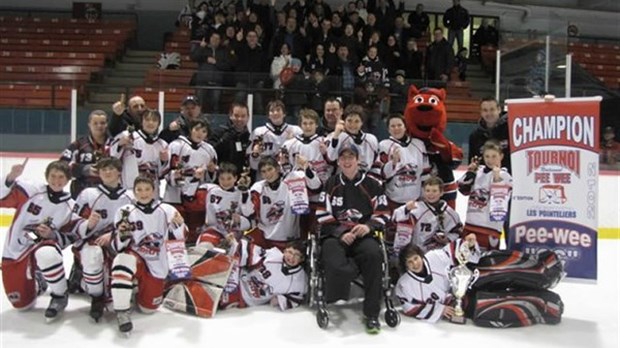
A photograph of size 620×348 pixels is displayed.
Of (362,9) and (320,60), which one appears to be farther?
(362,9)

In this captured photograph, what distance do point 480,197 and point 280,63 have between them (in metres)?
3.57

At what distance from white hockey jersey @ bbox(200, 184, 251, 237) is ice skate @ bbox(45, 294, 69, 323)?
0.92 m

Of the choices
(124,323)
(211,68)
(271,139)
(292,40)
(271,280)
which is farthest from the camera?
(292,40)

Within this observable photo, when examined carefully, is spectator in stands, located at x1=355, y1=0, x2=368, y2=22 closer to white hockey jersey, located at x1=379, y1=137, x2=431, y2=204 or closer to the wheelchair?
white hockey jersey, located at x1=379, y1=137, x2=431, y2=204

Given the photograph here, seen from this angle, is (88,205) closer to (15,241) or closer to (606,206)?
(15,241)

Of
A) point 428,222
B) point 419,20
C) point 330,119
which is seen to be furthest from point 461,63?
point 428,222

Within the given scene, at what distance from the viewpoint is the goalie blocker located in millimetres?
3359

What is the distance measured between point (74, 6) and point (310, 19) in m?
5.58

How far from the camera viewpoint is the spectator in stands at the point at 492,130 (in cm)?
418

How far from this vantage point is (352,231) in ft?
11.4

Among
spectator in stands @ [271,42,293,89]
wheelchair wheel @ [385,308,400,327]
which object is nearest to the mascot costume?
wheelchair wheel @ [385,308,400,327]

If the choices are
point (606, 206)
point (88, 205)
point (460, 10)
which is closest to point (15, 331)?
point (88, 205)

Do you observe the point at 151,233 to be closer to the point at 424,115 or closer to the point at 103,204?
the point at 103,204

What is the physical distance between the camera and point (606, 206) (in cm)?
560
